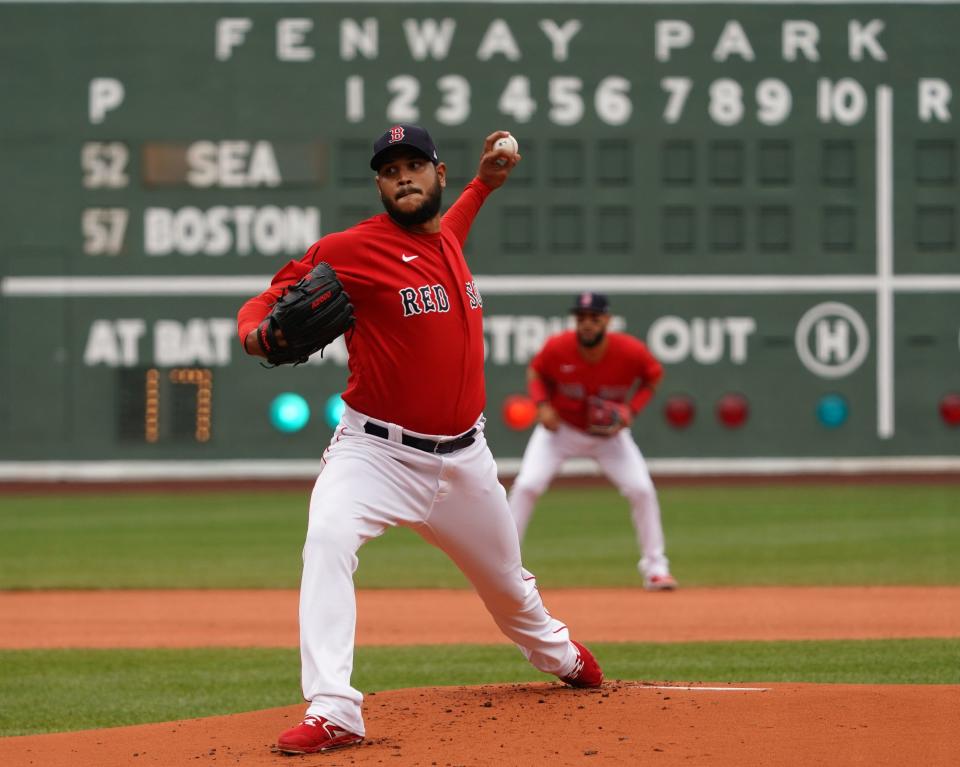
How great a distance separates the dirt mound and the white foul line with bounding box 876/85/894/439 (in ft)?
46.7

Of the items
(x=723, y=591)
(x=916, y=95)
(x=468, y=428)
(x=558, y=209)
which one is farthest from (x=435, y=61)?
(x=468, y=428)

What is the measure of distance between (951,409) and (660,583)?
9.89 meters

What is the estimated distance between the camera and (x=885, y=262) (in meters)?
19.1

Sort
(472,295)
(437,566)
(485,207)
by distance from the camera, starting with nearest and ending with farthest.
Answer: (472,295) < (437,566) < (485,207)

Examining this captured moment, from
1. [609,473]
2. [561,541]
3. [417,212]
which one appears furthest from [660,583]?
[417,212]

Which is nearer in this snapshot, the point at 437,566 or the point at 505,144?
the point at 505,144

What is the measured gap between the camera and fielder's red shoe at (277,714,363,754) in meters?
4.45

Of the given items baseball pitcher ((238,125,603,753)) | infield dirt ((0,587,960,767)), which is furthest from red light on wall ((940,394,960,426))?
baseball pitcher ((238,125,603,753))

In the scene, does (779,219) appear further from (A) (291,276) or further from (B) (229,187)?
(A) (291,276)

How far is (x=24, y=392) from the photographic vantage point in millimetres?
18891

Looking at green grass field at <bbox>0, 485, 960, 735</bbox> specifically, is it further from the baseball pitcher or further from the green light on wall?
the baseball pitcher

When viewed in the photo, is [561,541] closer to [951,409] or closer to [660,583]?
[660,583]

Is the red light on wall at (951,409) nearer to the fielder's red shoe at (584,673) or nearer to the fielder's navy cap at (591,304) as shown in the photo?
the fielder's navy cap at (591,304)

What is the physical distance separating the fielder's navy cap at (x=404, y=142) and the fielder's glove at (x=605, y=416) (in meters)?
5.72
